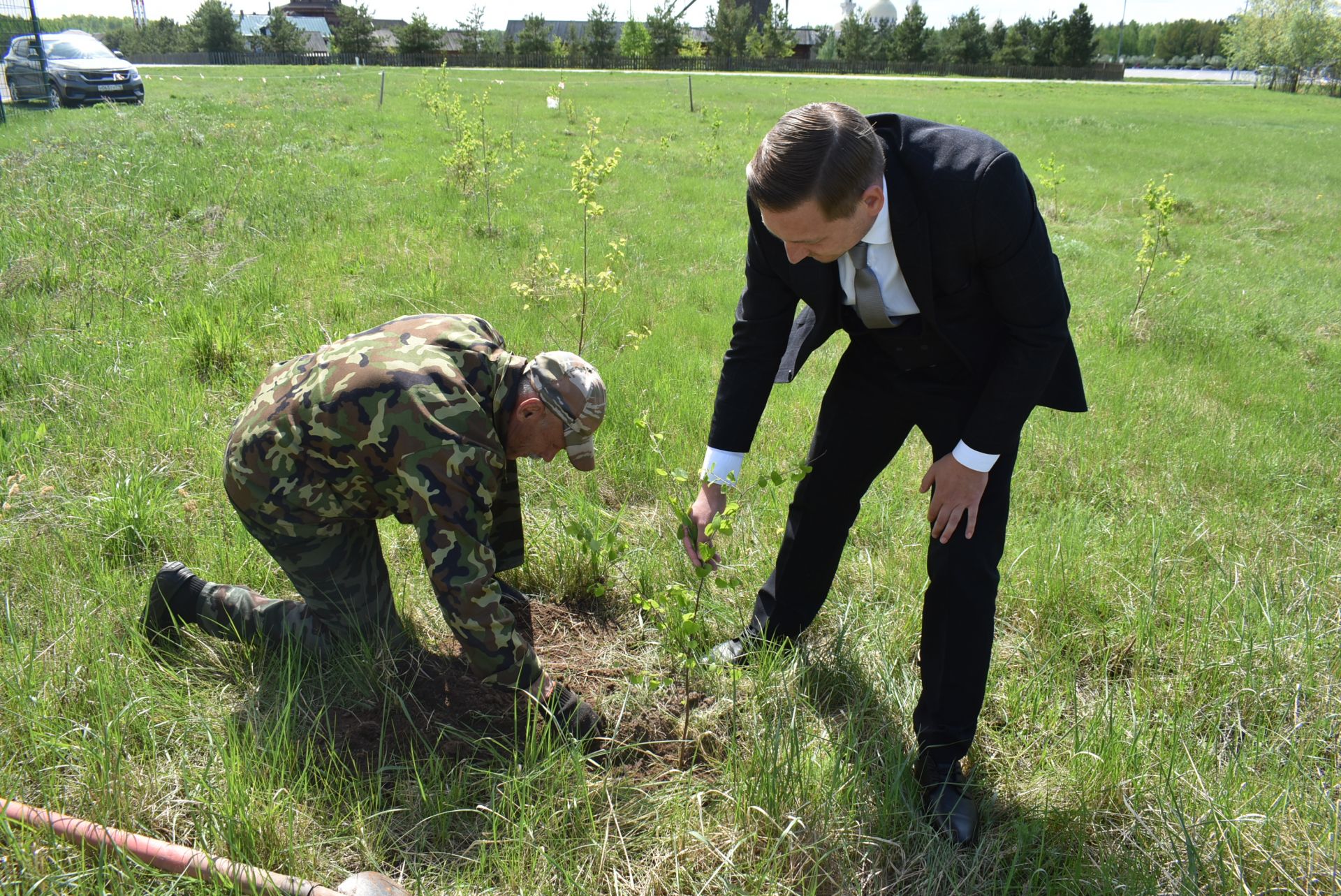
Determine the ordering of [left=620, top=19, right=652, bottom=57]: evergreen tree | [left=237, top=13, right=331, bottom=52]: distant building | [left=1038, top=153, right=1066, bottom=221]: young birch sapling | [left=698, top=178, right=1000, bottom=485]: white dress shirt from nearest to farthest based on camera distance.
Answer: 1. [left=698, top=178, right=1000, bottom=485]: white dress shirt
2. [left=1038, top=153, right=1066, bottom=221]: young birch sapling
3. [left=620, top=19, right=652, bottom=57]: evergreen tree
4. [left=237, top=13, right=331, bottom=52]: distant building

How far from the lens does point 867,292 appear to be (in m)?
2.28

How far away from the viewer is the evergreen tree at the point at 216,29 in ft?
198

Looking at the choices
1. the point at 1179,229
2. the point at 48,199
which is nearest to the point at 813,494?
the point at 48,199

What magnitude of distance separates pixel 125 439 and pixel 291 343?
4.86 ft

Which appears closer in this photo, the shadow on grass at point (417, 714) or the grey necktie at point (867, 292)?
the grey necktie at point (867, 292)

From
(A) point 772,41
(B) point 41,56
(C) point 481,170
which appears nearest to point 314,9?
(A) point 772,41

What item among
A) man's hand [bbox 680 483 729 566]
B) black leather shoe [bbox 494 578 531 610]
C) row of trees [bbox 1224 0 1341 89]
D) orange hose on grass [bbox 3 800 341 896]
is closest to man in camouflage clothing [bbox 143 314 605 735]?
man's hand [bbox 680 483 729 566]

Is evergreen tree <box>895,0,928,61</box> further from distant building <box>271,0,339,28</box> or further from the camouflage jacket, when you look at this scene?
the camouflage jacket

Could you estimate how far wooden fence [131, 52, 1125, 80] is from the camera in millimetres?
53375

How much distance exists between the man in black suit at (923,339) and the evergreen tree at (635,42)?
59.9 m

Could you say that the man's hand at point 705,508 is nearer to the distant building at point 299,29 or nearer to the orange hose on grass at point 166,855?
the orange hose on grass at point 166,855

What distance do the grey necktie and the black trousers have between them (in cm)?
11

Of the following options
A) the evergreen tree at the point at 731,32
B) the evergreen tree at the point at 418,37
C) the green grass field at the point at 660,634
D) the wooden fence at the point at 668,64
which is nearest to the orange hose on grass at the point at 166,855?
the green grass field at the point at 660,634

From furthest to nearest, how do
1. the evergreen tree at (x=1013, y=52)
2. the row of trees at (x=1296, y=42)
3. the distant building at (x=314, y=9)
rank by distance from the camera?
the distant building at (x=314, y=9)
the evergreen tree at (x=1013, y=52)
the row of trees at (x=1296, y=42)
